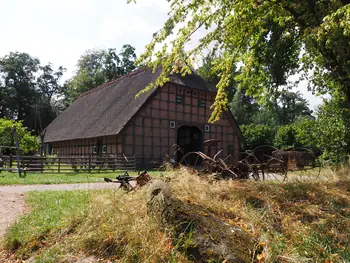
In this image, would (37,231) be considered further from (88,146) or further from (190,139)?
(190,139)

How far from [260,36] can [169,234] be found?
318 inches

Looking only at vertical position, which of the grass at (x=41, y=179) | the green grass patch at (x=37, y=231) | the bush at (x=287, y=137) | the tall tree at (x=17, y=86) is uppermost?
the tall tree at (x=17, y=86)

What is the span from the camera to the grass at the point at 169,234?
3309mm

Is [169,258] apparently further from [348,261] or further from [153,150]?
[153,150]

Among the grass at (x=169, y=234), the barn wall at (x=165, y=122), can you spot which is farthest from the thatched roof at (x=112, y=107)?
A: the grass at (x=169, y=234)

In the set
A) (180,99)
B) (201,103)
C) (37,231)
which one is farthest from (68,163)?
(37,231)

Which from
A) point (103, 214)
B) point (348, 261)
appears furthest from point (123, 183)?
point (348, 261)

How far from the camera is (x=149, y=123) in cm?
2252

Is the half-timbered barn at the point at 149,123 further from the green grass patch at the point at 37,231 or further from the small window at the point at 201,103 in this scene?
the green grass patch at the point at 37,231

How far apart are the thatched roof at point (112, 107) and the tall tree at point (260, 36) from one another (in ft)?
38.6

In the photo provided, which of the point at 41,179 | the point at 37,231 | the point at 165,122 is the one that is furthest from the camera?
the point at 165,122

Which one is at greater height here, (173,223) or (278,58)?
(278,58)

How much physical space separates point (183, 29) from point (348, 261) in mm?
5471

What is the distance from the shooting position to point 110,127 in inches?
862
